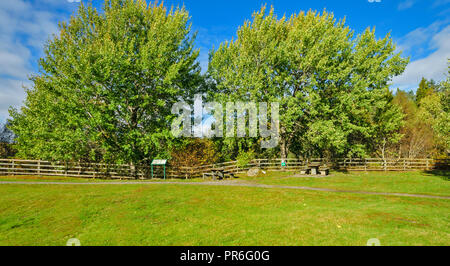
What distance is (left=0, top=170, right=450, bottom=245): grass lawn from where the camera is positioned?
269 inches

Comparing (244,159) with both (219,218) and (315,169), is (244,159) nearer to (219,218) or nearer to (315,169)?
(315,169)

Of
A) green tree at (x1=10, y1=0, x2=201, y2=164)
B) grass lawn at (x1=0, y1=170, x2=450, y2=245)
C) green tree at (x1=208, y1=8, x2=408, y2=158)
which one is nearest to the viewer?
grass lawn at (x1=0, y1=170, x2=450, y2=245)

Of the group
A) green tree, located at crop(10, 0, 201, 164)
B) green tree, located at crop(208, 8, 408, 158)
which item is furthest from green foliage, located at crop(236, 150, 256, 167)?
green tree, located at crop(10, 0, 201, 164)

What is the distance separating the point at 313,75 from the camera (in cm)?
2450

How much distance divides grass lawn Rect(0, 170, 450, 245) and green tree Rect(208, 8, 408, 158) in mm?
12201

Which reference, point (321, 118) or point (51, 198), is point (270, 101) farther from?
point (51, 198)

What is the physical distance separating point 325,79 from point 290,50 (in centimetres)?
500

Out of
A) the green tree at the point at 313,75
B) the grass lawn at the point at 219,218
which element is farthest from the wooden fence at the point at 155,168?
the grass lawn at the point at 219,218

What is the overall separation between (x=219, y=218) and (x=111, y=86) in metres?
18.5

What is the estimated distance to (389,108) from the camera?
95.9 ft

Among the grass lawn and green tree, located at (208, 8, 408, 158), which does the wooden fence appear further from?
the grass lawn

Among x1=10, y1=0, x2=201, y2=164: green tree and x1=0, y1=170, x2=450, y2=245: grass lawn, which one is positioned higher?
x1=10, y1=0, x2=201, y2=164: green tree

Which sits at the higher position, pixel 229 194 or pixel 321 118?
pixel 321 118
